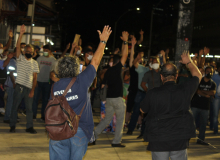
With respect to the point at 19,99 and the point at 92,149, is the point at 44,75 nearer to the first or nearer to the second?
the point at 19,99

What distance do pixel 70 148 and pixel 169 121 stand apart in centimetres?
131

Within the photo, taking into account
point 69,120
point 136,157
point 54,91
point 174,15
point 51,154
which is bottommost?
point 136,157

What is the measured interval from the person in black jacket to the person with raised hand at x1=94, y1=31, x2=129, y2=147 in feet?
9.97

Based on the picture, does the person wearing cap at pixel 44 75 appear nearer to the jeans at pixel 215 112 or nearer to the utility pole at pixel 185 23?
the utility pole at pixel 185 23

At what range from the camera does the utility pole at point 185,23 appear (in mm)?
8922

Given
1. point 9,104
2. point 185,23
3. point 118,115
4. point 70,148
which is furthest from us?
point 9,104

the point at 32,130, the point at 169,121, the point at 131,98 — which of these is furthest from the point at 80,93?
the point at 131,98

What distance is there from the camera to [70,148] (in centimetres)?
379

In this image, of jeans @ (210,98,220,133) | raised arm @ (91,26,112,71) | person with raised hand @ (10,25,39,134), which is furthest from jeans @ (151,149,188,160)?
jeans @ (210,98,220,133)

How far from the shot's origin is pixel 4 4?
2680 centimetres

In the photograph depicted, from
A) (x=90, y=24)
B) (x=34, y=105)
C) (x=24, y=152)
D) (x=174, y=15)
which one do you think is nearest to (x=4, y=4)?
(x=90, y=24)

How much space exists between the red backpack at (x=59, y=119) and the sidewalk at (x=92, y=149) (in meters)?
2.78

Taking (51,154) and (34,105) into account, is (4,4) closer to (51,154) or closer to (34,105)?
(34,105)

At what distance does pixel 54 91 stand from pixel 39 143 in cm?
375
